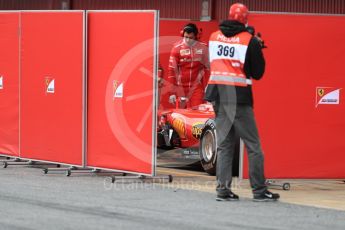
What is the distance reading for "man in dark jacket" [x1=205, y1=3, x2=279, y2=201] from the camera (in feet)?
38.1

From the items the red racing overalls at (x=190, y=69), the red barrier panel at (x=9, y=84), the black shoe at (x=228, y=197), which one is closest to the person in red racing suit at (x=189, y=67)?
the red racing overalls at (x=190, y=69)

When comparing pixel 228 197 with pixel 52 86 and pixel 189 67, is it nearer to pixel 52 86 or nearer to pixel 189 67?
pixel 52 86

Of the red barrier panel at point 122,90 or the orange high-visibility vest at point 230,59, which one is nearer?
the orange high-visibility vest at point 230,59

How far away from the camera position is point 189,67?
1748 cm

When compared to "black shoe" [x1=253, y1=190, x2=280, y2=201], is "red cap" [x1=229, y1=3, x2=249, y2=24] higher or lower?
higher

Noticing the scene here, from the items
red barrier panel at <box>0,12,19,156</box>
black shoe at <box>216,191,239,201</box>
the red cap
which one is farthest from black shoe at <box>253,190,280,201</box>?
red barrier panel at <box>0,12,19,156</box>

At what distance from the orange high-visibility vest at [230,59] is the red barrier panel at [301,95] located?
123cm

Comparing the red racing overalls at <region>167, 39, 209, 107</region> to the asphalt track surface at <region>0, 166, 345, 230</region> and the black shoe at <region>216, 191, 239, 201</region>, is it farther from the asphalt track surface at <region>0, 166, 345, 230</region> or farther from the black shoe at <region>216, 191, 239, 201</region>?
the black shoe at <region>216, 191, 239, 201</region>

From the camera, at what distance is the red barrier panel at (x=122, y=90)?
13.4m

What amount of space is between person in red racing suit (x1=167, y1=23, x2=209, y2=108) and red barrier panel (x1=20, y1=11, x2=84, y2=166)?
2.94 meters

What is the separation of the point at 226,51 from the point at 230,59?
0.33 ft

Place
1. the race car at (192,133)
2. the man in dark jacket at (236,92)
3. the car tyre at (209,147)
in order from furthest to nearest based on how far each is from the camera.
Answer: the race car at (192,133) → the car tyre at (209,147) → the man in dark jacket at (236,92)

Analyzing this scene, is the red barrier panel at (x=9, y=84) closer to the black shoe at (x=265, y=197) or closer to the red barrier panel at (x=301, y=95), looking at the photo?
the red barrier panel at (x=301, y=95)

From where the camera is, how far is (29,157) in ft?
50.6
